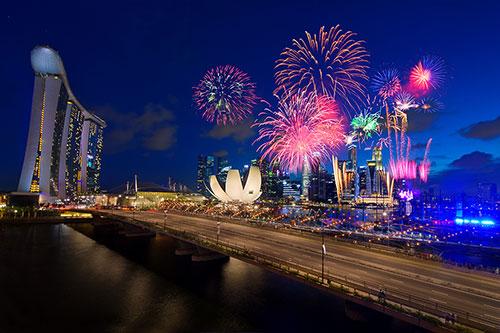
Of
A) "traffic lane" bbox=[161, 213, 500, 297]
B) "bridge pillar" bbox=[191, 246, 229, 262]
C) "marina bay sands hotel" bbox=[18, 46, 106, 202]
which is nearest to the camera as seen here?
"traffic lane" bbox=[161, 213, 500, 297]

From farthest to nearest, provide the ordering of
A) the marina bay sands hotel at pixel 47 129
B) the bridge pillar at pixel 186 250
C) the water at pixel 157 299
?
the marina bay sands hotel at pixel 47 129, the bridge pillar at pixel 186 250, the water at pixel 157 299

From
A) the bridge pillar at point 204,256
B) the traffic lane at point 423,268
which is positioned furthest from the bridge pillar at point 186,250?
the traffic lane at point 423,268

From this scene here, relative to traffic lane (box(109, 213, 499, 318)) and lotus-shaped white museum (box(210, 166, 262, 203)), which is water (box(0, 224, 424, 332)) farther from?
lotus-shaped white museum (box(210, 166, 262, 203))

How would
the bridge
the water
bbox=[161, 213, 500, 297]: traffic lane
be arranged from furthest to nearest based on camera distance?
the water, bbox=[161, 213, 500, 297]: traffic lane, the bridge

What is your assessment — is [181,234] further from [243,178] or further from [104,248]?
[243,178]

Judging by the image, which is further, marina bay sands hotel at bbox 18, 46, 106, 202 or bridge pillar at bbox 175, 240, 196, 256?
marina bay sands hotel at bbox 18, 46, 106, 202

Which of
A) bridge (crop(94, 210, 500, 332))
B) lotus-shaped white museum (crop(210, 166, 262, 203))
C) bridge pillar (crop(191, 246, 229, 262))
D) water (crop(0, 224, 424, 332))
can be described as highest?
lotus-shaped white museum (crop(210, 166, 262, 203))

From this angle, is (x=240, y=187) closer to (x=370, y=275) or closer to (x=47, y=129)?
(x=47, y=129)

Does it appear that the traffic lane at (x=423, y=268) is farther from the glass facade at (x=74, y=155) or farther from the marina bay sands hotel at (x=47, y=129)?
the glass facade at (x=74, y=155)

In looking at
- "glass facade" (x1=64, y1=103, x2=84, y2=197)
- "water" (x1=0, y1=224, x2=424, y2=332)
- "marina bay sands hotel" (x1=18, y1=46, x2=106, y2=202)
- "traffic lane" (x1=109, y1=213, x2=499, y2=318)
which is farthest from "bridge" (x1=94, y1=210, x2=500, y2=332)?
"glass facade" (x1=64, y1=103, x2=84, y2=197)

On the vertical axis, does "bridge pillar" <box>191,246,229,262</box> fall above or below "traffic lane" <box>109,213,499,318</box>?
below
